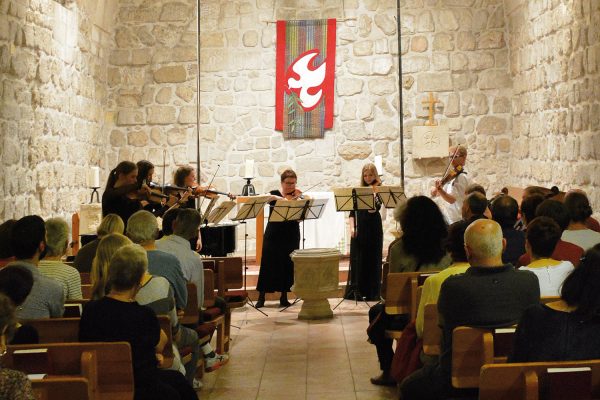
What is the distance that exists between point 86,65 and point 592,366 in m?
9.06

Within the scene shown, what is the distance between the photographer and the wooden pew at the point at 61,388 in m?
3.07

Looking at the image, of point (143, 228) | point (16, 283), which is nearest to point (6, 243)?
point (143, 228)

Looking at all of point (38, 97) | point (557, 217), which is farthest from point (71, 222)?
point (557, 217)

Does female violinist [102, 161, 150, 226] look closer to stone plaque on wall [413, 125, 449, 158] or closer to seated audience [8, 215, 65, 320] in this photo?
seated audience [8, 215, 65, 320]

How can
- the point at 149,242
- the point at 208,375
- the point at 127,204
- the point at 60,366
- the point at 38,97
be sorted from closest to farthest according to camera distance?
the point at 60,366 → the point at 149,242 → the point at 208,375 → the point at 127,204 → the point at 38,97

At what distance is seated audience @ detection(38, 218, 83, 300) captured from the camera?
494cm

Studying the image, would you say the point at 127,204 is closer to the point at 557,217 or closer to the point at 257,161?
A: the point at 557,217

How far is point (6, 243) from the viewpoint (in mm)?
5195

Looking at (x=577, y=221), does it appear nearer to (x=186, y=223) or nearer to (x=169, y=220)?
(x=186, y=223)

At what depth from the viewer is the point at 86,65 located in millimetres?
11188

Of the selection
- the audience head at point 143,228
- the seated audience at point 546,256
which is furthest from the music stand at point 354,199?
the seated audience at point 546,256

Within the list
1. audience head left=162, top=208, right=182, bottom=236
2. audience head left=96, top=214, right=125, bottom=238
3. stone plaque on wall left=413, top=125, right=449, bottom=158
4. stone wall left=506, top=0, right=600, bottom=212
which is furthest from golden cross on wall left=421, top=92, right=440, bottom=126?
audience head left=96, top=214, right=125, bottom=238

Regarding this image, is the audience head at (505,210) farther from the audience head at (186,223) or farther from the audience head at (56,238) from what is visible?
the audience head at (56,238)

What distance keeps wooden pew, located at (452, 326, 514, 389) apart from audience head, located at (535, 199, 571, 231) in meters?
1.85
